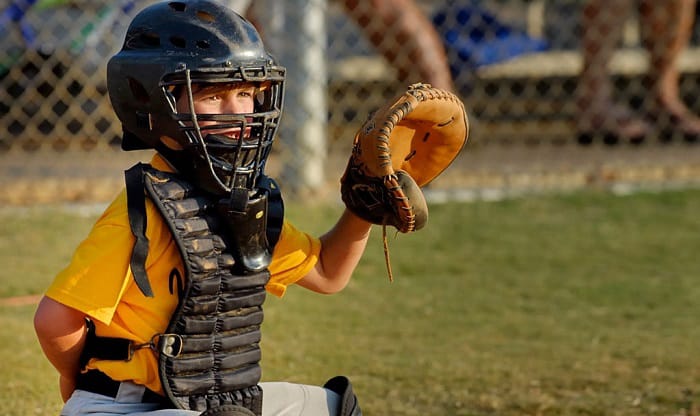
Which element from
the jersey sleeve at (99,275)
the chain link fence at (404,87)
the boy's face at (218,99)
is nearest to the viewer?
the jersey sleeve at (99,275)

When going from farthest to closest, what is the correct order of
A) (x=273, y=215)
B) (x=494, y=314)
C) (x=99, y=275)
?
(x=494, y=314) < (x=273, y=215) < (x=99, y=275)

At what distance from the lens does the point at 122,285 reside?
2.32 m

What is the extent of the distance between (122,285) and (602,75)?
5631 millimetres

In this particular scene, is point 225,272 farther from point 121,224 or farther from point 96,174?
point 96,174

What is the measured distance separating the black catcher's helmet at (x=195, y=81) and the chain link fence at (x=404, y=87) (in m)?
3.63

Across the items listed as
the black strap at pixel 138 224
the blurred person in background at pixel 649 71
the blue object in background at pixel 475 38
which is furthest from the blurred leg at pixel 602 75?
the black strap at pixel 138 224

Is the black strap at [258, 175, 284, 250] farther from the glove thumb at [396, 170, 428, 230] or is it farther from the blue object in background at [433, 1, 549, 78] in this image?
the blue object in background at [433, 1, 549, 78]

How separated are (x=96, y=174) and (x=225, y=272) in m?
4.40

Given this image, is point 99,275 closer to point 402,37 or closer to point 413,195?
point 413,195

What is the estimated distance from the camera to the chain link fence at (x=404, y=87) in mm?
6242

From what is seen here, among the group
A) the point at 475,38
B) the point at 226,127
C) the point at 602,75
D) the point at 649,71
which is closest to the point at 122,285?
the point at 226,127

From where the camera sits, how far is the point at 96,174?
6.67 metres

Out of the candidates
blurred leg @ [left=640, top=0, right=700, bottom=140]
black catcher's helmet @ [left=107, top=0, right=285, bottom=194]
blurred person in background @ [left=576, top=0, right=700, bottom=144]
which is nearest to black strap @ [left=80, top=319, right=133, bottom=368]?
black catcher's helmet @ [left=107, top=0, right=285, bottom=194]

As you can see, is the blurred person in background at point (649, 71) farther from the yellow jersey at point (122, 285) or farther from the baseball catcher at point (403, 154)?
the yellow jersey at point (122, 285)
